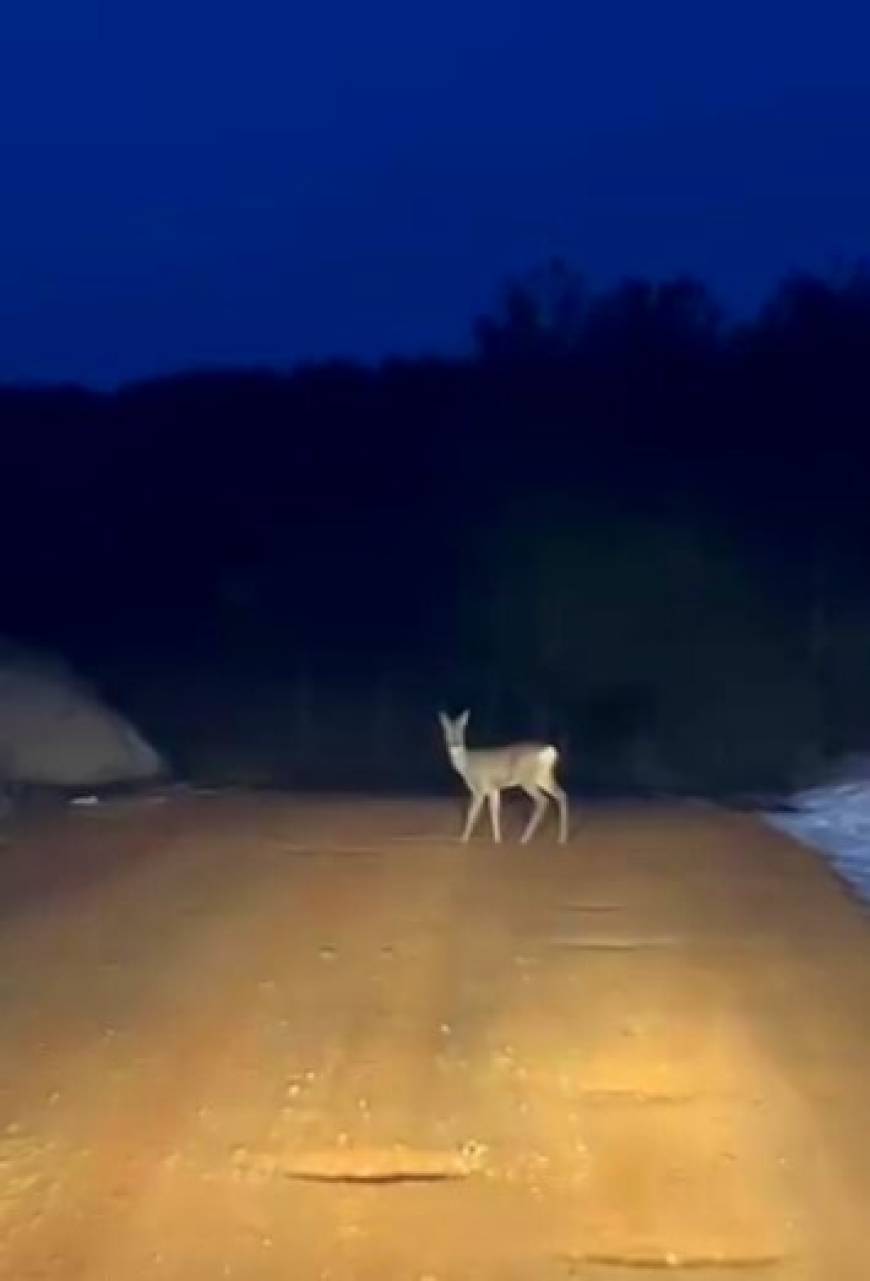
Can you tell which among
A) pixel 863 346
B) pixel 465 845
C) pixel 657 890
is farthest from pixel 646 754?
pixel 863 346

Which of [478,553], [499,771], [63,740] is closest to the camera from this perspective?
[499,771]

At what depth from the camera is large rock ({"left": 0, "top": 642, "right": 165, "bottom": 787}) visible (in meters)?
36.0

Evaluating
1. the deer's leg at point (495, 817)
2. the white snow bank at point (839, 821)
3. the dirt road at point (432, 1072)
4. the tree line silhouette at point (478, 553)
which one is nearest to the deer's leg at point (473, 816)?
the deer's leg at point (495, 817)

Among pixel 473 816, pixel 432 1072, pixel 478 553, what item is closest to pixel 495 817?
pixel 473 816

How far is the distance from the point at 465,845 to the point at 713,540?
2969cm

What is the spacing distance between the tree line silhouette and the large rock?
122 centimetres

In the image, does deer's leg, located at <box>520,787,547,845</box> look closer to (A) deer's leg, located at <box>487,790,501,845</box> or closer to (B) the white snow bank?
(A) deer's leg, located at <box>487,790,501,845</box>

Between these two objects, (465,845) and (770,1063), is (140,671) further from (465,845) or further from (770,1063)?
(770,1063)

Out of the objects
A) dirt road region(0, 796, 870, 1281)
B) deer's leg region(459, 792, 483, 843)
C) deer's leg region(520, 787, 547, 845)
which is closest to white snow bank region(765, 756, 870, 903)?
dirt road region(0, 796, 870, 1281)

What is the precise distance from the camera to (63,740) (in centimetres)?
3759

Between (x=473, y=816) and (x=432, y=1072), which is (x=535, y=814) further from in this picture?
(x=432, y=1072)

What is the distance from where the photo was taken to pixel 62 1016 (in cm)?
1484

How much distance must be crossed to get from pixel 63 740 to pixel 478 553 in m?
19.4

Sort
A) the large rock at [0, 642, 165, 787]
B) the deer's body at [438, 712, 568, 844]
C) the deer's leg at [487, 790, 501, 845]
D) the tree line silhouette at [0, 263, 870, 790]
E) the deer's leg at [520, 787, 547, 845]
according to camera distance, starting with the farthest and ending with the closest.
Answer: the tree line silhouette at [0, 263, 870, 790], the large rock at [0, 642, 165, 787], the deer's body at [438, 712, 568, 844], the deer's leg at [520, 787, 547, 845], the deer's leg at [487, 790, 501, 845]
